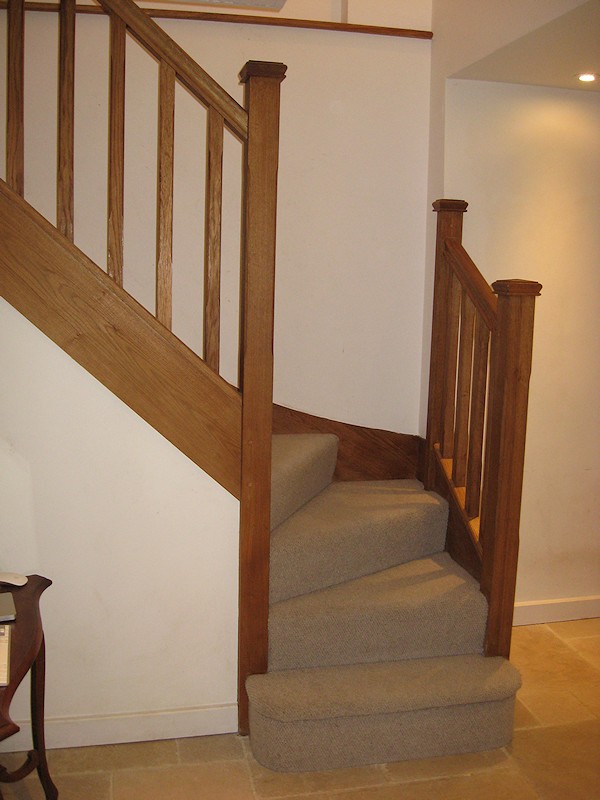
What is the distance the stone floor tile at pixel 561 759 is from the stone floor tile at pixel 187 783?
91 cm

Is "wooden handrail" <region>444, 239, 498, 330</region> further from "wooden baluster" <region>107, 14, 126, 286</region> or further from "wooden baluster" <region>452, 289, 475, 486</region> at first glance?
"wooden baluster" <region>107, 14, 126, 286</region>

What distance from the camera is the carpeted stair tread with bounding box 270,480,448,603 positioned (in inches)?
117

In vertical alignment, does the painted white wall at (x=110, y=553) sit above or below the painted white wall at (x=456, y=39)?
below

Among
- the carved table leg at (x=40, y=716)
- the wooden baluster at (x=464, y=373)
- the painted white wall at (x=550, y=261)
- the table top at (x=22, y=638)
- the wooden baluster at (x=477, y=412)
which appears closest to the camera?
the table top at (x=22, y=638)

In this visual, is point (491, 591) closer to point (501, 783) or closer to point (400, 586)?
point (400, 586)

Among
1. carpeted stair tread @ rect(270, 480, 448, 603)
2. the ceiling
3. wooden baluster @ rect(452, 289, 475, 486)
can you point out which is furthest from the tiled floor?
the ceiling

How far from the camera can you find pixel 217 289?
2.69 meters

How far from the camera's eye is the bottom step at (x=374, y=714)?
2.67 m

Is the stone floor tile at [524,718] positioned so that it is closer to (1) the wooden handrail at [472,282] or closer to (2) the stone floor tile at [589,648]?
(2) the stone floor tile at [589,648]

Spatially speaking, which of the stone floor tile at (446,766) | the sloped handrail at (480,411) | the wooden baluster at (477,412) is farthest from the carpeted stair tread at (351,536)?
the stone floor tile at (446,766)

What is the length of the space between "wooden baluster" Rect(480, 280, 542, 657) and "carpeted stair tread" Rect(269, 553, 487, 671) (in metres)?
0.08

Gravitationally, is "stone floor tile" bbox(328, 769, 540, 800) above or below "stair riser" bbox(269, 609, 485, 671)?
below

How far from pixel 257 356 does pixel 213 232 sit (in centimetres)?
41

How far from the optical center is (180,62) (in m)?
2.54
